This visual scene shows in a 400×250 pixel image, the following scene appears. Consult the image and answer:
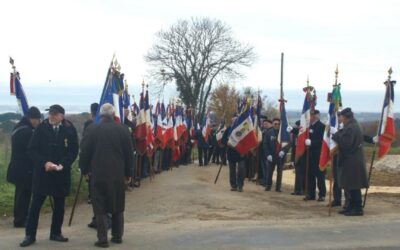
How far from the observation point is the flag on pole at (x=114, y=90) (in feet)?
35.8

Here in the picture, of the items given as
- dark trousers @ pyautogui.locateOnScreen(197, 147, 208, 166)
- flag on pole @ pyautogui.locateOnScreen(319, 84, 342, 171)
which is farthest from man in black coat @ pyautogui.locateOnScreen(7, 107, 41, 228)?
dark trousers @ pyautogui.locateOnScreen(197, 147, 208, 166)

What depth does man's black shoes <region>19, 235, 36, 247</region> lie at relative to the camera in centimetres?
837

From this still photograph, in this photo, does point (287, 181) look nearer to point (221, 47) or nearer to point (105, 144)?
point (105, 144)

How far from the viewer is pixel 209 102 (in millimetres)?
63344

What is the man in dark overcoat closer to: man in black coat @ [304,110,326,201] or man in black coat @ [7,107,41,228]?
man in black coat @ [304,110,326,201]

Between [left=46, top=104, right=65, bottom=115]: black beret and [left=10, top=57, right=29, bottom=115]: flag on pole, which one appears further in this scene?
[left=10, top=57, right=29, bottom=115]: flag on pole

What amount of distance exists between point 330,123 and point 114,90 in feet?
15.0

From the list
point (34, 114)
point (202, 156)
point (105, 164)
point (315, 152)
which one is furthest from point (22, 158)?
point (202, 156)

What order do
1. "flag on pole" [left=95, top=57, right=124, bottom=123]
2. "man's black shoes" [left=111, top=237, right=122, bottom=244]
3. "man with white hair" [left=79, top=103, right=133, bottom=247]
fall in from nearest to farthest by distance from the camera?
"man with white hair" [left=79, top=103, right=133, bottom=247], "man's black shoes" [left=111, top=237, right=122, bottom=244], "flag on pole" [left=95, top=57, right=124, bottom=123]

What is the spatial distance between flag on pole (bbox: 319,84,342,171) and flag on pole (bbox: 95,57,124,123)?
13.8 feet

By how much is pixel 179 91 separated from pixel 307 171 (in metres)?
50.8

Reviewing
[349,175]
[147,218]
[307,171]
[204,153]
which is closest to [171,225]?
[147,218]

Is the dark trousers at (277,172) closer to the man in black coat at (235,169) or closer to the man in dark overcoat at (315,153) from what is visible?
the man in black coat at (235,169)

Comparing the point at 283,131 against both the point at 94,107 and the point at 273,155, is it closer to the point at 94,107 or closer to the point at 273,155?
the point at 273,155
